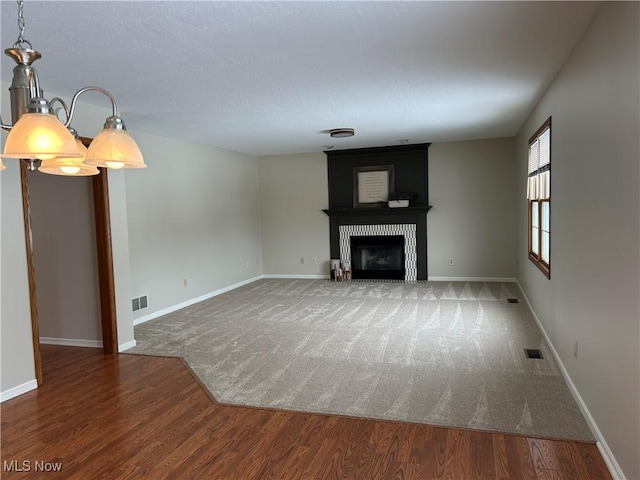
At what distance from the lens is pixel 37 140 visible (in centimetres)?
141

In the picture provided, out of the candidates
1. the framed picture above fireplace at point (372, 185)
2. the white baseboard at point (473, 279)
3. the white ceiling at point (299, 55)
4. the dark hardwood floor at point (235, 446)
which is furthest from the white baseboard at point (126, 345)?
the white baseboard at point (473, 279)

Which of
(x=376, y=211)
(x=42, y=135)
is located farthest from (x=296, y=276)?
(x=42, y=135)

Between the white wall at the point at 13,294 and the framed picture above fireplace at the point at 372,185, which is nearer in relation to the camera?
the white wall at the point at 13,294

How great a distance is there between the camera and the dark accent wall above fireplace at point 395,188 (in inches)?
302

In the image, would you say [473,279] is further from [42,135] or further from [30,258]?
[42,135]

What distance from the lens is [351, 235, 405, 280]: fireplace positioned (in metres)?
7.94

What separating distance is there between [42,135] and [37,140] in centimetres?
2

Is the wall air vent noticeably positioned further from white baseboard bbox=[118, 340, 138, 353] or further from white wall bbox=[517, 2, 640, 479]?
white wall bbox=[517, 2, 640, 479]

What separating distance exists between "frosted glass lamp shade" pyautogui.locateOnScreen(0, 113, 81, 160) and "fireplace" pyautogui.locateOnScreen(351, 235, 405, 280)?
683 centimetres

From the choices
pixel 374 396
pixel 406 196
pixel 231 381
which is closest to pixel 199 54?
pixel 231 381

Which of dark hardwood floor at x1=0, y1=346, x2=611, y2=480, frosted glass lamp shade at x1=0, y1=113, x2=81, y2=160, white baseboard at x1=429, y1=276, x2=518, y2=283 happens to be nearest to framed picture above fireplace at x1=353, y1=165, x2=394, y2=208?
white baseboard at x1=429, y1=276, x2=518, y2=283

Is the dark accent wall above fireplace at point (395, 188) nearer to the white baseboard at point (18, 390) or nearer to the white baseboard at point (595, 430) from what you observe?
the white baseboard at point (595, 430)

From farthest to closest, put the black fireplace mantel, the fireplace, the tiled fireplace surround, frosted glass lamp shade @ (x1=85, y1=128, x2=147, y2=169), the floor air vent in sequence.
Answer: the fireplace → the tiled fireplace surround → the black fireplace mantel → the floor air vent → frosted glass lamp shade @ (x1=85, y1=128, x2=147, y2=169)

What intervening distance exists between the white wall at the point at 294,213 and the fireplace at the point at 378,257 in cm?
59
